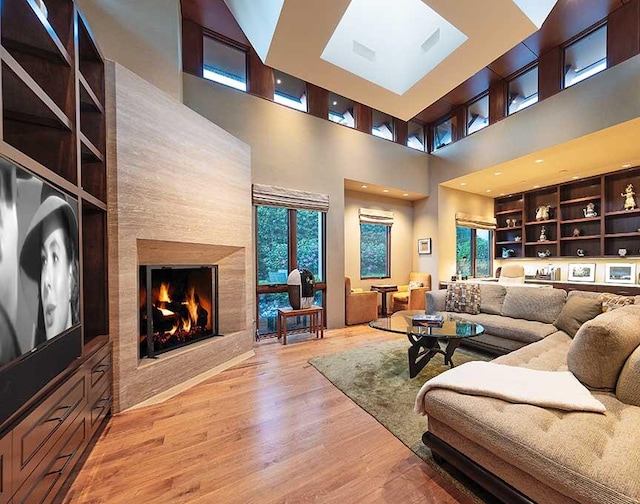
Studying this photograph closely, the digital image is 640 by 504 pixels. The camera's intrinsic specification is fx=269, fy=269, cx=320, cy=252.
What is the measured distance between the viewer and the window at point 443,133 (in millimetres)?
6328

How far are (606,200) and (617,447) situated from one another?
6.64 metres

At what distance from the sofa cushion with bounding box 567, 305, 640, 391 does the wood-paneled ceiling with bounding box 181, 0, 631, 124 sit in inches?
178

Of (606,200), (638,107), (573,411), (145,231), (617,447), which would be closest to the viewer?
(617,447)

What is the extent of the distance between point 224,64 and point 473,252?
6.96 metres

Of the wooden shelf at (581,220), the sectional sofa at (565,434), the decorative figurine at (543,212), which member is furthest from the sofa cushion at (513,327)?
the decorative figurine at (543,212)

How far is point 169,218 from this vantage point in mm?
2607

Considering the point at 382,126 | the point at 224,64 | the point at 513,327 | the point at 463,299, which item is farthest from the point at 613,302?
the point at 224,64

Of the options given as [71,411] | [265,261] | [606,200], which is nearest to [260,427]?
[71,411]

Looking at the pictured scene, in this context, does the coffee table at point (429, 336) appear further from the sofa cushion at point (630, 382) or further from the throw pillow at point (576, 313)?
the sofa cushion at point (630, 382)

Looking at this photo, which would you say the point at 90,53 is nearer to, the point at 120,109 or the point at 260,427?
the point at 120,109

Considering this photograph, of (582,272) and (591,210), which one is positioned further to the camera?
(582,272)

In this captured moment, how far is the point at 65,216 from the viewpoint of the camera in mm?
1554

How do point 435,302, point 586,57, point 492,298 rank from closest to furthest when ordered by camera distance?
point 492,298, point 435,302, point 586,57

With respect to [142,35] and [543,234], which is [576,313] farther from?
[142,35]
